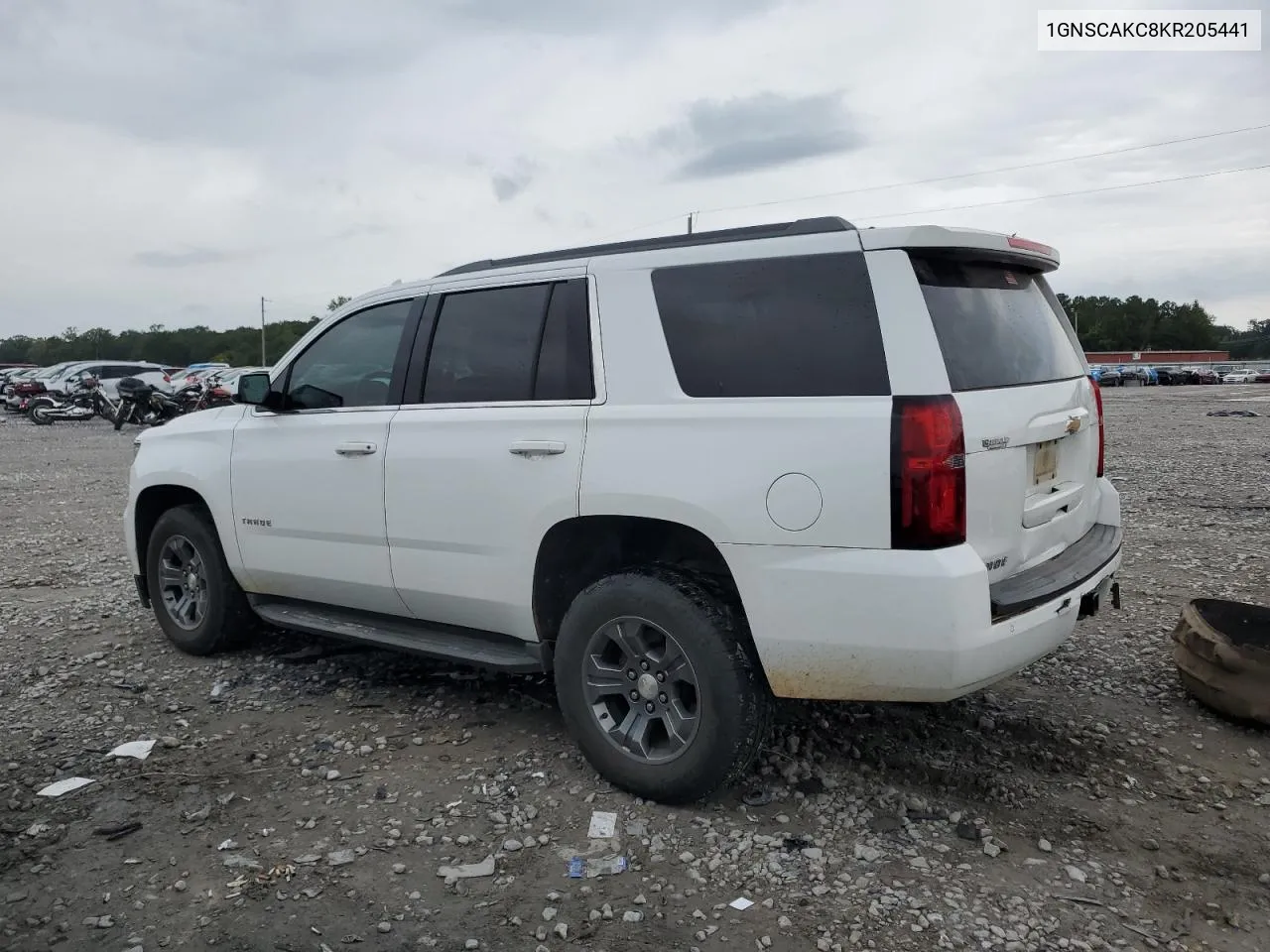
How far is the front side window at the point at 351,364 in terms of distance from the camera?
186 inches

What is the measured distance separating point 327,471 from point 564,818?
1988mm

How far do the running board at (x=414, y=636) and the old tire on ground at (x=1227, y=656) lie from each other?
283 centimetres

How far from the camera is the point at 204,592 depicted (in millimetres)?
5547

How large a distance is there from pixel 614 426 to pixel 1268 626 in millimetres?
3309

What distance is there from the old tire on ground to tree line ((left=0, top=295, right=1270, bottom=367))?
8011 centimetres

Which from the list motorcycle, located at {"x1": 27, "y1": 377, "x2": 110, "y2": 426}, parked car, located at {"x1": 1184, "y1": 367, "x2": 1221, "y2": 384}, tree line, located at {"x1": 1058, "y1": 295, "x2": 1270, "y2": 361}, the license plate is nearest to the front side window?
the license plate

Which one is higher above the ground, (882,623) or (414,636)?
(882,623)

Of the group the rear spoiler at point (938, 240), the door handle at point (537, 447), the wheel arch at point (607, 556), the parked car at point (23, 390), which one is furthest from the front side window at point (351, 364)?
the parked car at point (23, 390)

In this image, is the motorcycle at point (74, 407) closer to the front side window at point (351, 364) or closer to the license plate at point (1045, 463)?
the front side window at point (351, 364)

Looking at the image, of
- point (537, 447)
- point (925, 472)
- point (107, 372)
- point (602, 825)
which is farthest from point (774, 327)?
point (107, 372)

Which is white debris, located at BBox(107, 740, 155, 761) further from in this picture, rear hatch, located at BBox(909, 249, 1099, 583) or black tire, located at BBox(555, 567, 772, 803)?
rear hatch, located at BBox(909, 249, 1099, 583)

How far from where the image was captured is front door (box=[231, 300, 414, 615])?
4.59 metres

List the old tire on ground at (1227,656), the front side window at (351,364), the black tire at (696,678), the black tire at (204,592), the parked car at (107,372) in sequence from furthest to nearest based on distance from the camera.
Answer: the parked car at (107,372) < the black tire at (204,592) < the front side window at (351,364) < the old tire on ground at (1227,656) < the black tire at (696,678)

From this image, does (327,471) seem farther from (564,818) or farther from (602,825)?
(602,825)
